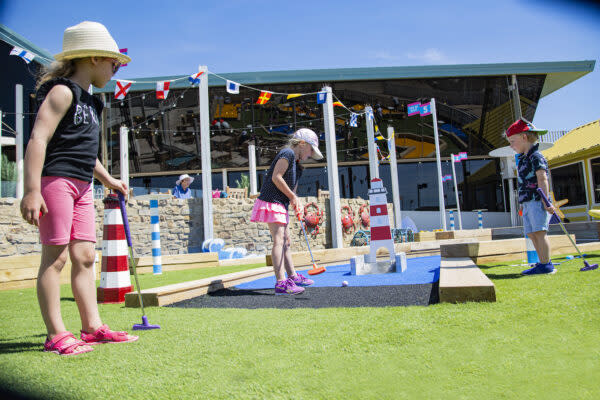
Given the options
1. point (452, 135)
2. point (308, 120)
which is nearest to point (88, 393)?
point (308, 120)

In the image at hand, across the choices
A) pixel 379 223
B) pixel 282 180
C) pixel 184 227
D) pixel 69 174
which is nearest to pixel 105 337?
pixel 69 174

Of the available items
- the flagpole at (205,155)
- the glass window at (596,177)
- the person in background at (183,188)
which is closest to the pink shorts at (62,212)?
the flagpole at (205,155)

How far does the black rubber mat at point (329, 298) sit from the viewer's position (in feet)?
9.04

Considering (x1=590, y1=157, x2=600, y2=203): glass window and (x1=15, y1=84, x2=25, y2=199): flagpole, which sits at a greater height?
(x1=15, y1=84, x2=25, y2=199): flagpole

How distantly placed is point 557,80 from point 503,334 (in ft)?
89.7

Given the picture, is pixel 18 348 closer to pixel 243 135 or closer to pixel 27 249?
pixel 27 249

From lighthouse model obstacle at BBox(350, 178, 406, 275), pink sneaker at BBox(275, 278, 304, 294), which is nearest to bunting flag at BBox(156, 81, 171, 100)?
lighthouse model obstacle at BBox(350, 178, 406, 275)

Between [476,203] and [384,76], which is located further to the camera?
[476,203]

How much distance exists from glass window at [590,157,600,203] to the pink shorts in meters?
19.3

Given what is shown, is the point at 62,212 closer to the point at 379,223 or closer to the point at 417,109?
the point at 379,223

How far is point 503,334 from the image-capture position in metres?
1.70

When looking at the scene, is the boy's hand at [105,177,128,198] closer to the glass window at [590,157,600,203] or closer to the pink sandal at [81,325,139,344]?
the pink sandal at [81,325,139,344]

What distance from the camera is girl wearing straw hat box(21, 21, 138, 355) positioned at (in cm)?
182

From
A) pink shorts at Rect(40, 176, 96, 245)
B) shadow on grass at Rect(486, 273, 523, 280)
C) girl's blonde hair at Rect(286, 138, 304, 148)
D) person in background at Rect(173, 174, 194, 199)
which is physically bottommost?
shadow on grass at Rect(486, 273, 523, 280)
